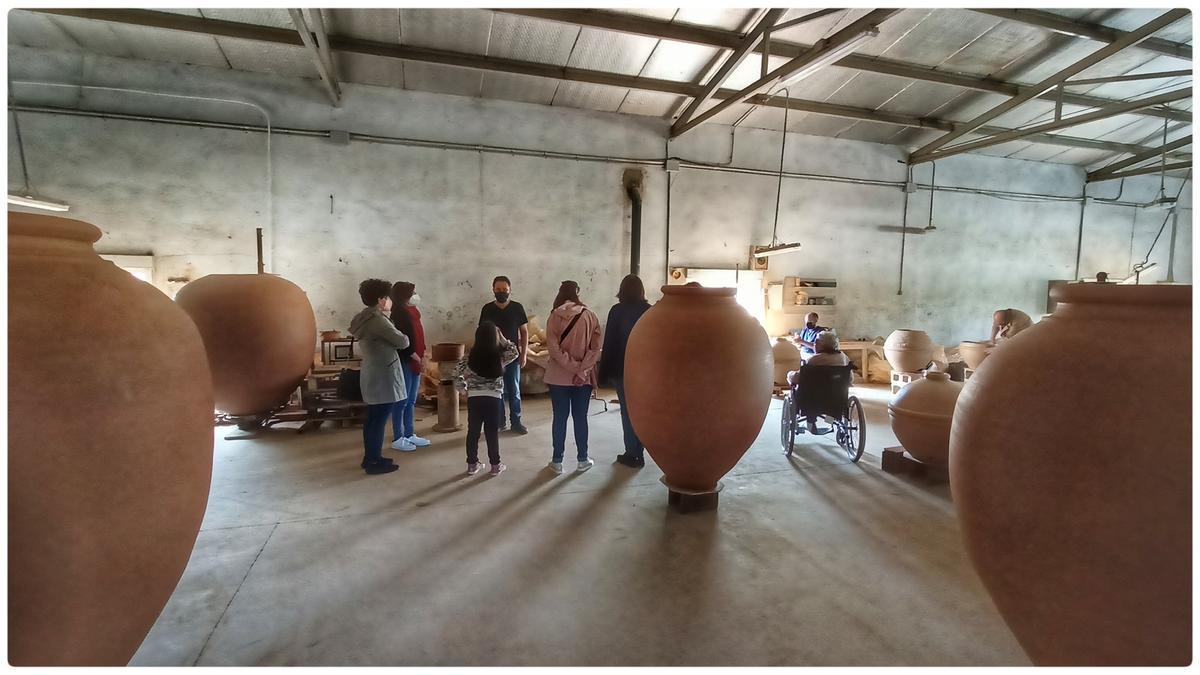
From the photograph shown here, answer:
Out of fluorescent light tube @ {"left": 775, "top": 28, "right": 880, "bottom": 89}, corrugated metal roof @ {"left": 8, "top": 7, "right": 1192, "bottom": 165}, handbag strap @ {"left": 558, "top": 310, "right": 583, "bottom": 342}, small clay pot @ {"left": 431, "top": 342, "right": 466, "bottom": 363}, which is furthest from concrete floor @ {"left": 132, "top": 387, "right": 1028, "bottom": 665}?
corrugated metal roof @ {"left": 8, "top": 7, "right": 1192, "bottom": 165}

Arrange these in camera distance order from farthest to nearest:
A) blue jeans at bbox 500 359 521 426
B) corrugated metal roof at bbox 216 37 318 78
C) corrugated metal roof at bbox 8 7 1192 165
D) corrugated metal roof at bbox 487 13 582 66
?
corrugated metal roof at bbox 216 37 318 78, corrugated metal roof at bbox 487 13 582 66, corrugated metal roof at bbox 8 7 1192 165, blue jeans at bbox 500 359 521 426

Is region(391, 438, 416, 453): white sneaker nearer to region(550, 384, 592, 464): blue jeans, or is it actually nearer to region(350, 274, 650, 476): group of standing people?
region(350, 274, 650, 476): group of standing people

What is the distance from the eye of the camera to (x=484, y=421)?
342cm

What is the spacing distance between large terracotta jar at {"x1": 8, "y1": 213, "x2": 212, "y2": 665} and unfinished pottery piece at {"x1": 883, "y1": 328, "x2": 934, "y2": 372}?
6.85m

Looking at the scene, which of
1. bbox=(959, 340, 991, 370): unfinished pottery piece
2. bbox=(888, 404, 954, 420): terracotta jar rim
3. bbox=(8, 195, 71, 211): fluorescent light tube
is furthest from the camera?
bbox=(959, 340, 991, 370): unfinished pottery piece

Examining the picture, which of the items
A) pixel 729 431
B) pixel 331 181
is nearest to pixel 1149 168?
pixel 729 431

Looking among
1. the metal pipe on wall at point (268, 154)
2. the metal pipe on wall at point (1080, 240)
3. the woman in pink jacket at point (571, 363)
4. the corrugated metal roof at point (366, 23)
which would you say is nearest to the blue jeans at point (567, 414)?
the woman in pink jacket at point (571, 363)

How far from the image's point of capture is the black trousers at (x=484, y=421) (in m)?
3.36

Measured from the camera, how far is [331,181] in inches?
233

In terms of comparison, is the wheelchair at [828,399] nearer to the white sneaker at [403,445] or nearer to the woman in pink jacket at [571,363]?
the woman in pink jacket at [571,363]

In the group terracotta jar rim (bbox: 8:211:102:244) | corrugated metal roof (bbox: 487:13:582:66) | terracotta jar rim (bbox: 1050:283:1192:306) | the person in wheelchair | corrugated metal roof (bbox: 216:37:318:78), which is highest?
corrugated metal roof (bbox: 487:13:582:66)

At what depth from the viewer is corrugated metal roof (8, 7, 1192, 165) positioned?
4898 millimetres

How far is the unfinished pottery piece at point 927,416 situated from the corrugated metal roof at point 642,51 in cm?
289

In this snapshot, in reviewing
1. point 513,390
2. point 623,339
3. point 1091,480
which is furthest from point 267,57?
point 1091,480
